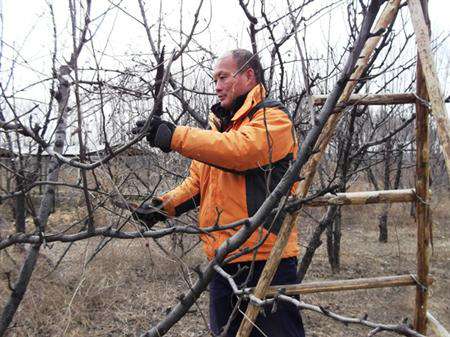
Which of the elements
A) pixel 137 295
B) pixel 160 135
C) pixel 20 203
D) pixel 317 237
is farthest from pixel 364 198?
pixel 137 295

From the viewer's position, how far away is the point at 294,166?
1283 millimetres

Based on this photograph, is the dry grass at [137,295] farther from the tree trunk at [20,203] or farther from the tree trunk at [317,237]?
the tree trunk at [317,237]

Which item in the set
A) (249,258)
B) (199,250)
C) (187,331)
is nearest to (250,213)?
(249,258)

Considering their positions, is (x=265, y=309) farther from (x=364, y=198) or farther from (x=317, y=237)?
(x=317, y=237)

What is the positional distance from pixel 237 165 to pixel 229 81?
48cm

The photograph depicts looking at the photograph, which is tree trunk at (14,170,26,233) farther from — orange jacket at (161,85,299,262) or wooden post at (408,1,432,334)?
wooden post at (408,1,432,334)

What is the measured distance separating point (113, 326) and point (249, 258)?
3.02 meters

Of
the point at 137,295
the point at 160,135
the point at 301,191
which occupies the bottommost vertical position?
the point at 137,295

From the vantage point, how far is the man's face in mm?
2156

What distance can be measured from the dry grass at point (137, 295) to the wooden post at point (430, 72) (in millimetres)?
1689

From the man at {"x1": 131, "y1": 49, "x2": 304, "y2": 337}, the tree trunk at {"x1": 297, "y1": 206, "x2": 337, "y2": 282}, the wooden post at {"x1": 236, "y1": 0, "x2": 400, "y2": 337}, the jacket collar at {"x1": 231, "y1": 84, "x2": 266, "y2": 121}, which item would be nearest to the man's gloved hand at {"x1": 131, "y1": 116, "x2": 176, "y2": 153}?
the man at {"x1": 131, "y1": 49, "x2": 304, "y2": 337}

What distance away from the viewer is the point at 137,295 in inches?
209

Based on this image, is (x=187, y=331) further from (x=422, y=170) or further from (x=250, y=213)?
(x=422, y=170)

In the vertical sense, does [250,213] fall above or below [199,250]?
above
